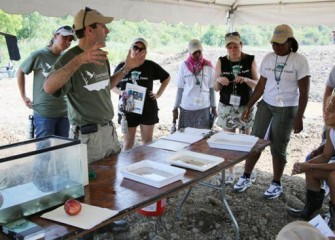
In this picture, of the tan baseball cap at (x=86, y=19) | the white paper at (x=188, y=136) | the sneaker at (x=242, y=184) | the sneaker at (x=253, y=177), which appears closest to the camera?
the tan baseball cap at (x=86, y=19)

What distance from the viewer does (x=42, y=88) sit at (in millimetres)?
3168

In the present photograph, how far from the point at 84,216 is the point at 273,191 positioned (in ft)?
7.58

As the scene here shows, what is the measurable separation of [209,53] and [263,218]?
8.86m

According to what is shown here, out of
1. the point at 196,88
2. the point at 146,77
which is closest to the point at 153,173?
the point at 146,77

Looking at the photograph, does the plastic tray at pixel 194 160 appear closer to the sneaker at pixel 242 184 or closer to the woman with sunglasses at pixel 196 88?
the sneaker at pixel 242 184

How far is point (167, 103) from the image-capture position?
873 cm

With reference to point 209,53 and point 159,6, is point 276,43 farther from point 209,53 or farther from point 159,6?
point 209,53

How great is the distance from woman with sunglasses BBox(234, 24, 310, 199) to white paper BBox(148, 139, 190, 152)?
1.08 m

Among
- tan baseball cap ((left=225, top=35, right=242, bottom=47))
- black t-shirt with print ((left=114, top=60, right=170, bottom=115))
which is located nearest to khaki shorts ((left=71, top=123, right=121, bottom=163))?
black t-shirt with print ((left=114, top=60, right=170, bottom=115))

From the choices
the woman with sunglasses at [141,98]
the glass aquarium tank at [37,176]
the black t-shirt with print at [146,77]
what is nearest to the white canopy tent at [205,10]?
the woman with sunglasses at [141,98]

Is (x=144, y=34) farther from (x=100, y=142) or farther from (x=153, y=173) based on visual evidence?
(x=153, y=173)

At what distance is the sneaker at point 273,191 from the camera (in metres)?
3.23

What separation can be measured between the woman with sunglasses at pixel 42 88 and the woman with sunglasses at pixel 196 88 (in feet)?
3.80

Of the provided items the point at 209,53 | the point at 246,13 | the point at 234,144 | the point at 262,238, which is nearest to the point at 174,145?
the point at 234,144
